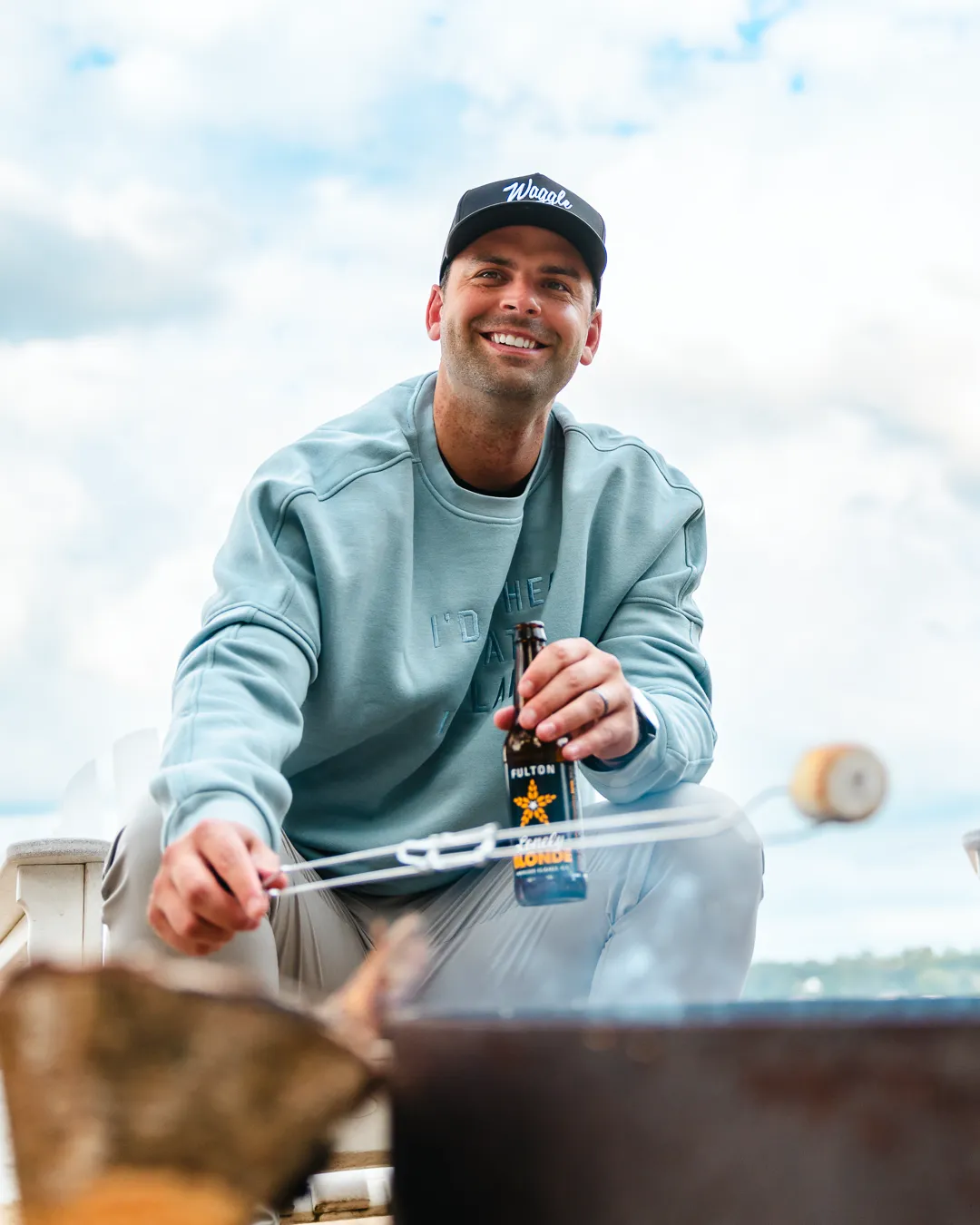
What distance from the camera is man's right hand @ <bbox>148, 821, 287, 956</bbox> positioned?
3.94ft

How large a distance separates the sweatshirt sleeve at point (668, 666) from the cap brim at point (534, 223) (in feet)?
1.65

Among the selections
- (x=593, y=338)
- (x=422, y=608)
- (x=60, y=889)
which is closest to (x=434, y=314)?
(x=593, y=338)

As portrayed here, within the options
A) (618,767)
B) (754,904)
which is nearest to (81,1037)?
(618,767)

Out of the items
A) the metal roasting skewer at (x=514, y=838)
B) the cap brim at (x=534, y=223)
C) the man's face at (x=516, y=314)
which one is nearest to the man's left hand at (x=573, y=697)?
the metal roasting skewer at (x=514, y=838)

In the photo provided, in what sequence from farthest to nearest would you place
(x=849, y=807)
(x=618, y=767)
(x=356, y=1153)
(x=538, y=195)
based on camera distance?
(x=356, y=1153)
(x=538, y=195)
(x=618, y=767)
(x=849, y=807)

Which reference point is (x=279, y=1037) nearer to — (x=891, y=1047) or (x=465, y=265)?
(x=891, y=1047)

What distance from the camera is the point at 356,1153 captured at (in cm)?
236

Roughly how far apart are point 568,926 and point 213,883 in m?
0.69

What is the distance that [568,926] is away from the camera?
1.76 m

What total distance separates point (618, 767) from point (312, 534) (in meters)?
0.59

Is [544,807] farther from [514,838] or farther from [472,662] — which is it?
[472,662]

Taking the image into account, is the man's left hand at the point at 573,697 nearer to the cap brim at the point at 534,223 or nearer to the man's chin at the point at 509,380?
the man's chin at the point at 509,380

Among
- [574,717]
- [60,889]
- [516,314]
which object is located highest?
[516,314]

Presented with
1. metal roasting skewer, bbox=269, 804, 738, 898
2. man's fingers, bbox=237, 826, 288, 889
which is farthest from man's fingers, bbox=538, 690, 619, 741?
man's fingers, bbox=237, 826, 288, 889
